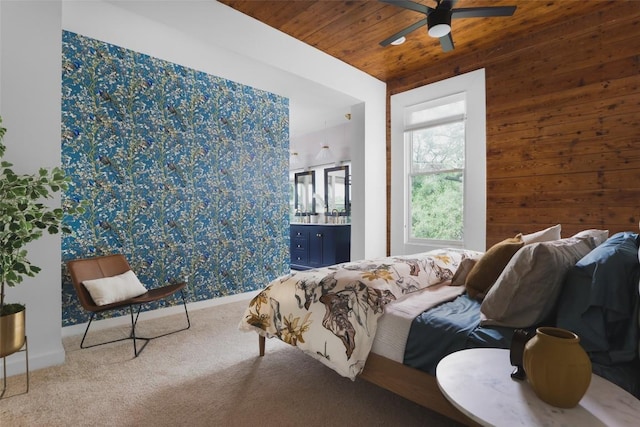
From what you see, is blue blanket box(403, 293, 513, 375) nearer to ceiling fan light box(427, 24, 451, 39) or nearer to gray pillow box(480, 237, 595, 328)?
gray pillow box(480, 237, 595, 328)

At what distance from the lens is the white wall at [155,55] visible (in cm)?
222

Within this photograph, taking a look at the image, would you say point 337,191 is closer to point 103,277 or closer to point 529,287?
point 103,277

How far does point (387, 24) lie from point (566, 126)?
2.03m

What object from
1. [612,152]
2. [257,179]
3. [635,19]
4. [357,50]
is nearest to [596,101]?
[612,152]

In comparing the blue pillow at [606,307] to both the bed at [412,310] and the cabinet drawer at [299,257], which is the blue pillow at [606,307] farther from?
the cabinet drawer at [299,257]

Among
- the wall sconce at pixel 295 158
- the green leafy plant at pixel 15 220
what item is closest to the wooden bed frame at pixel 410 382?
the green leafy plant at pixel 15 220

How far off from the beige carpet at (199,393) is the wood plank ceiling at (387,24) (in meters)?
3.02

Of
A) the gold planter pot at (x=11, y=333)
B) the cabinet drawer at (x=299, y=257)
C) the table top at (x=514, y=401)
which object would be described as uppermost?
the table top at (x=514, y=401)

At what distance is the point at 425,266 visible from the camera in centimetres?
226

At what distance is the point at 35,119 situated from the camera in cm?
228

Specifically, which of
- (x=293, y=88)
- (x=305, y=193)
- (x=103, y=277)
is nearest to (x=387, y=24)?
(x=293, y=88)

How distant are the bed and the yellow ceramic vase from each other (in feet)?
1.50

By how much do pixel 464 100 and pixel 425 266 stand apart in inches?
106

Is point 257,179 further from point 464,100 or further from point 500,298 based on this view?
point 500,298
